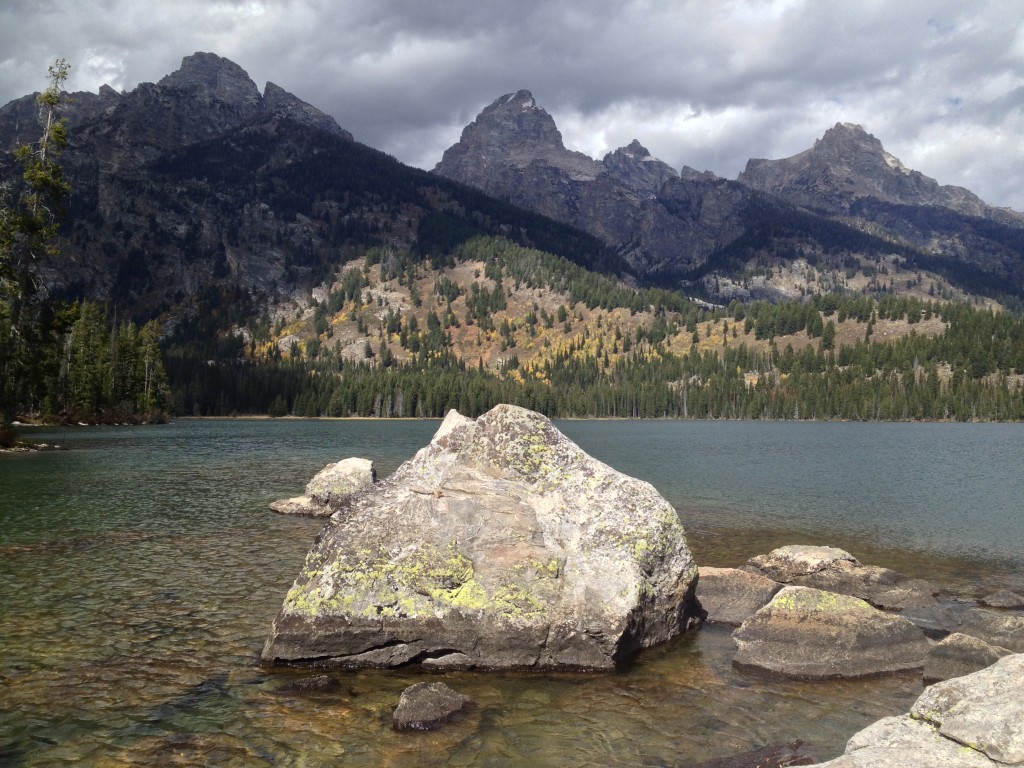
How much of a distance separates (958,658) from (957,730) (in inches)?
324

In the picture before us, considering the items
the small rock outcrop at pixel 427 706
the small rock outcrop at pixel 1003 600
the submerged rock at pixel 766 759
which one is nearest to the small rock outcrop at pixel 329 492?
the small rock outcrop at pixel 427 706

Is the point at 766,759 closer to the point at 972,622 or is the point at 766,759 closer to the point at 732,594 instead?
the point at 732,594

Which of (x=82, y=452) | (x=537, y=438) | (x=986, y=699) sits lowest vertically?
(x=82, y=452)

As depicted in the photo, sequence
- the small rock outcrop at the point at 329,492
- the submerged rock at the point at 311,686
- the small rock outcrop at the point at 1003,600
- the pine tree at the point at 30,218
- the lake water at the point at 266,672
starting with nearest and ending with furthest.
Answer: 1. the lake water at the point at 266,672
2. the submerged rock at the point at 311,686
3. the small rock outcrop at the point at 1003,600
4. the small rock outcrop at the point at 329,492
5. the pine tree at the point at 30,218

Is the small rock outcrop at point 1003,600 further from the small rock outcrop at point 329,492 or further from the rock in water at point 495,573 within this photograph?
the small rock outcrop at point 329,492

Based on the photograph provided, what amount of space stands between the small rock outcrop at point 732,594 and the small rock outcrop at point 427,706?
9602mm

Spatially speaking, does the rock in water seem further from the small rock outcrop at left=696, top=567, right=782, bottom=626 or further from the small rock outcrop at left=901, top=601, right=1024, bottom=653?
the small rock outcrop at left=901, top=601, right=1024, bottom=653

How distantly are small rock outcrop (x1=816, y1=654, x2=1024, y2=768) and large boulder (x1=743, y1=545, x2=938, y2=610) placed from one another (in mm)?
12892

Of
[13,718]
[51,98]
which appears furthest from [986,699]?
[51,98]

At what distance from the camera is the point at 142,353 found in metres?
144

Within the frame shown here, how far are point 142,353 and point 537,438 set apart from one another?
5959 inches

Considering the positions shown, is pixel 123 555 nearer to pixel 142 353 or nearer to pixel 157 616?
pixel 157 616

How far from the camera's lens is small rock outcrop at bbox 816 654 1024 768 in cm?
786

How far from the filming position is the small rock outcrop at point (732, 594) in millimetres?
19406
